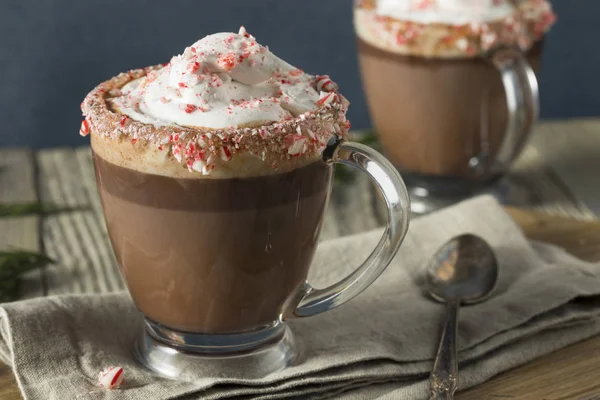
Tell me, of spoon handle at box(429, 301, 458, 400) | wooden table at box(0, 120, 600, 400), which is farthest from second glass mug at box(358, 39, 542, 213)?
spoon handle at box(429, 301, 458, 400)

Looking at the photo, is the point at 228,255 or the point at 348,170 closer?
the point at 228,255

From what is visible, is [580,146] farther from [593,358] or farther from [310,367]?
[310,367]

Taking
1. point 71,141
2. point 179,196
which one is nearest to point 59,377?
point 179,196

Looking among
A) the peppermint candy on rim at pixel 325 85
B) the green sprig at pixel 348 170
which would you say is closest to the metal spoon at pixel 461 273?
the peppermint candy on rim at pixel 325 85

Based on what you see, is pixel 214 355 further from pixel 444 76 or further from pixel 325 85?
pixel 444 76

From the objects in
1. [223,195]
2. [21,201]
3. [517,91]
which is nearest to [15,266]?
[21,201]

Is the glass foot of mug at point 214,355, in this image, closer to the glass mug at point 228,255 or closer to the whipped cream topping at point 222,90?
the glass mug at point 228,255
